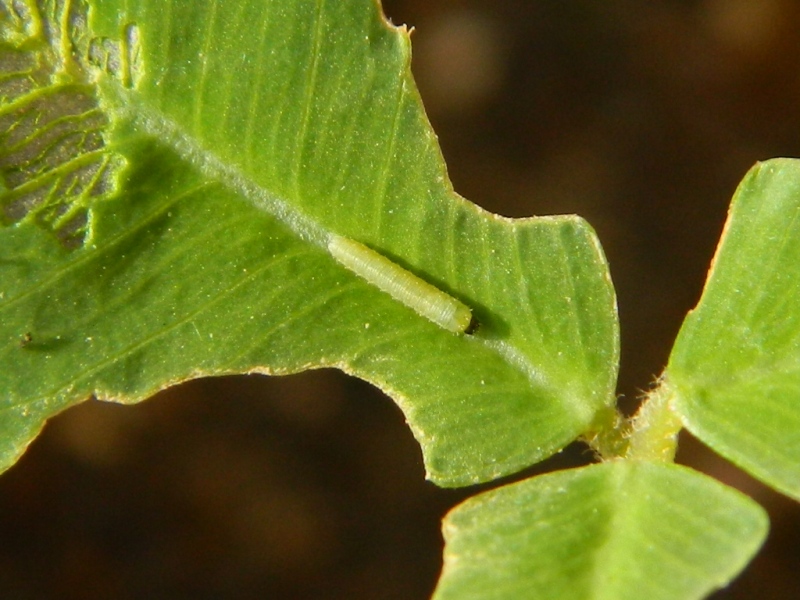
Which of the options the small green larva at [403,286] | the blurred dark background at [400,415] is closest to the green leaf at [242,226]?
the small green larva at [403,286]

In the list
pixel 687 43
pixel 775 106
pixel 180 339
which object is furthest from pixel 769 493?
pixel 180 339

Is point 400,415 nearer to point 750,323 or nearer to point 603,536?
point 750,323

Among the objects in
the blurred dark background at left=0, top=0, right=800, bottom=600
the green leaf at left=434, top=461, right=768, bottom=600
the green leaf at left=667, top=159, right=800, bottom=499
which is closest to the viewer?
the green leaf at left=434, top=461, right=768, bottom=600

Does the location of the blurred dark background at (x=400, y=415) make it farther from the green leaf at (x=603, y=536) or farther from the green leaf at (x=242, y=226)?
the green leaf at (x=603, y=536)

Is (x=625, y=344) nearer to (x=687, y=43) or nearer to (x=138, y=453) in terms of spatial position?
(x=687, y=43)

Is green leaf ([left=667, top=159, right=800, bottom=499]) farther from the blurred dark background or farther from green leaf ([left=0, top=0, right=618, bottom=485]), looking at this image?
the blurred dark background

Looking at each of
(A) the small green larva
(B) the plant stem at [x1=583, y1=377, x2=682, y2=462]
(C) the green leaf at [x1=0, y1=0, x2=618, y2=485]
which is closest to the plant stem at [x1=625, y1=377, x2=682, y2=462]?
(B) the plant stem at [x1=583, y1=377, x2=682, y2=462]
